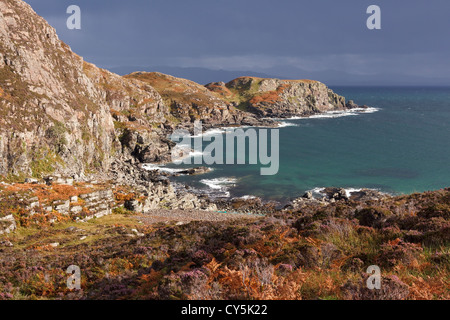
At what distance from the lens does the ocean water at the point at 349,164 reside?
204 feet

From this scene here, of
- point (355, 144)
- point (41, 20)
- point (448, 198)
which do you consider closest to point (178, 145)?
point (41, 20)

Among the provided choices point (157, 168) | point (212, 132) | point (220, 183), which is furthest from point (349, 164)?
point (212, 132)

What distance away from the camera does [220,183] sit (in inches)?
2618

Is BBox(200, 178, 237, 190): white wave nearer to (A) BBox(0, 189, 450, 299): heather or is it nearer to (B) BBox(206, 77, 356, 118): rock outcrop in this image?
(A) BBox(0, 189, 450, 299): heather

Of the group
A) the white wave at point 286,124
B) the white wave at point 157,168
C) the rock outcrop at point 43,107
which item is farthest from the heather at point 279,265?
the white wave at point 286,124

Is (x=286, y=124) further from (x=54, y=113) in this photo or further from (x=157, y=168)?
(x=54, y=113)

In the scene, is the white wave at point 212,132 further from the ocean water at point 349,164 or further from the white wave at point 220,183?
the white wave at point 220,183

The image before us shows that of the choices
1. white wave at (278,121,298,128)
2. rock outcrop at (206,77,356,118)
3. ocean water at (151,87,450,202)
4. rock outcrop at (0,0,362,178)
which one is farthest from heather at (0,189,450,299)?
rock outcrop at (206,77,356,118)

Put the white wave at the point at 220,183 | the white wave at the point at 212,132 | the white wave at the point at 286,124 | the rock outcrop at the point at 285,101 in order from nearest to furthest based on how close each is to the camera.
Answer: the white wave at the point at 220,183
the white wave at the point at 212,132
the white wave at the point at 286,124
the rock outcrop at the point at 285,101

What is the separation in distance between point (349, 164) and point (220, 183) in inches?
1494

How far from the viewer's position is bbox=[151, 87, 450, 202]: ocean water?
204 ft

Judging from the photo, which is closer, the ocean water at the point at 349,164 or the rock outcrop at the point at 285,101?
the ocean water at the point at 349,164

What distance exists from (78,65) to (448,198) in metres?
83.9

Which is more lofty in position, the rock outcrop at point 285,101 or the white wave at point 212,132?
the rock outcrop at point 285,101
